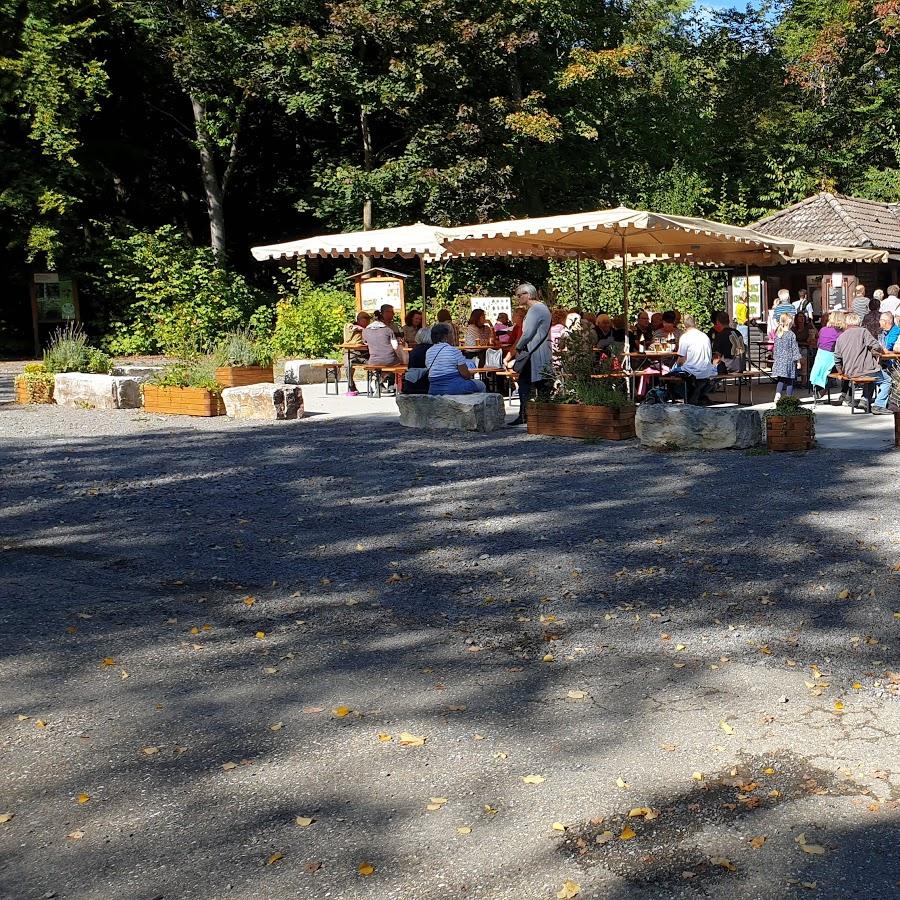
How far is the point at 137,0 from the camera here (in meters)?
27.6

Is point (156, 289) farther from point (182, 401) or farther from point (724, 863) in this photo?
point (724, 863)

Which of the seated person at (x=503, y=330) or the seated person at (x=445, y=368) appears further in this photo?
the seated person at (x=503, y=330)

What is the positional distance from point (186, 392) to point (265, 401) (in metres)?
1.35

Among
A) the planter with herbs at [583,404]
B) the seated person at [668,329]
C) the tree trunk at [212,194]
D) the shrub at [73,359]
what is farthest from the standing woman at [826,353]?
the tree trunk at [212,194]

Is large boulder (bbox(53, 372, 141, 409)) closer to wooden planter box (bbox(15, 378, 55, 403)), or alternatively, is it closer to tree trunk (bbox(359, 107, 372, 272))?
wooden planter box (bbox(15, 378, 55, 403))

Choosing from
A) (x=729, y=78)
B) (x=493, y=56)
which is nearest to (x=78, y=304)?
(x=493, y=56)

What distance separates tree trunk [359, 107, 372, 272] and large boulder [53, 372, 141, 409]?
40.0 ft

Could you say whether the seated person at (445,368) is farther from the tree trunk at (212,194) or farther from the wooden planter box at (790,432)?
the tree trunk at (212,194)

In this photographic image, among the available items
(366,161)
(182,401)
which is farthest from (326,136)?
(182,401)

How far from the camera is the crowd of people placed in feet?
43.5

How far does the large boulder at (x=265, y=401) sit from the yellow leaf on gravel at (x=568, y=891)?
11393mm

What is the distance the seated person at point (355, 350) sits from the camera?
17.7m

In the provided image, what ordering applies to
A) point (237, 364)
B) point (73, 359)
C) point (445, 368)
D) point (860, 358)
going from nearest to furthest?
1. point (445, 368)
2. point (860, 358)
3. point (237, 364)
4. point (73, 359)

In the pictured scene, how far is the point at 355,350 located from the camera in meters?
18.1
